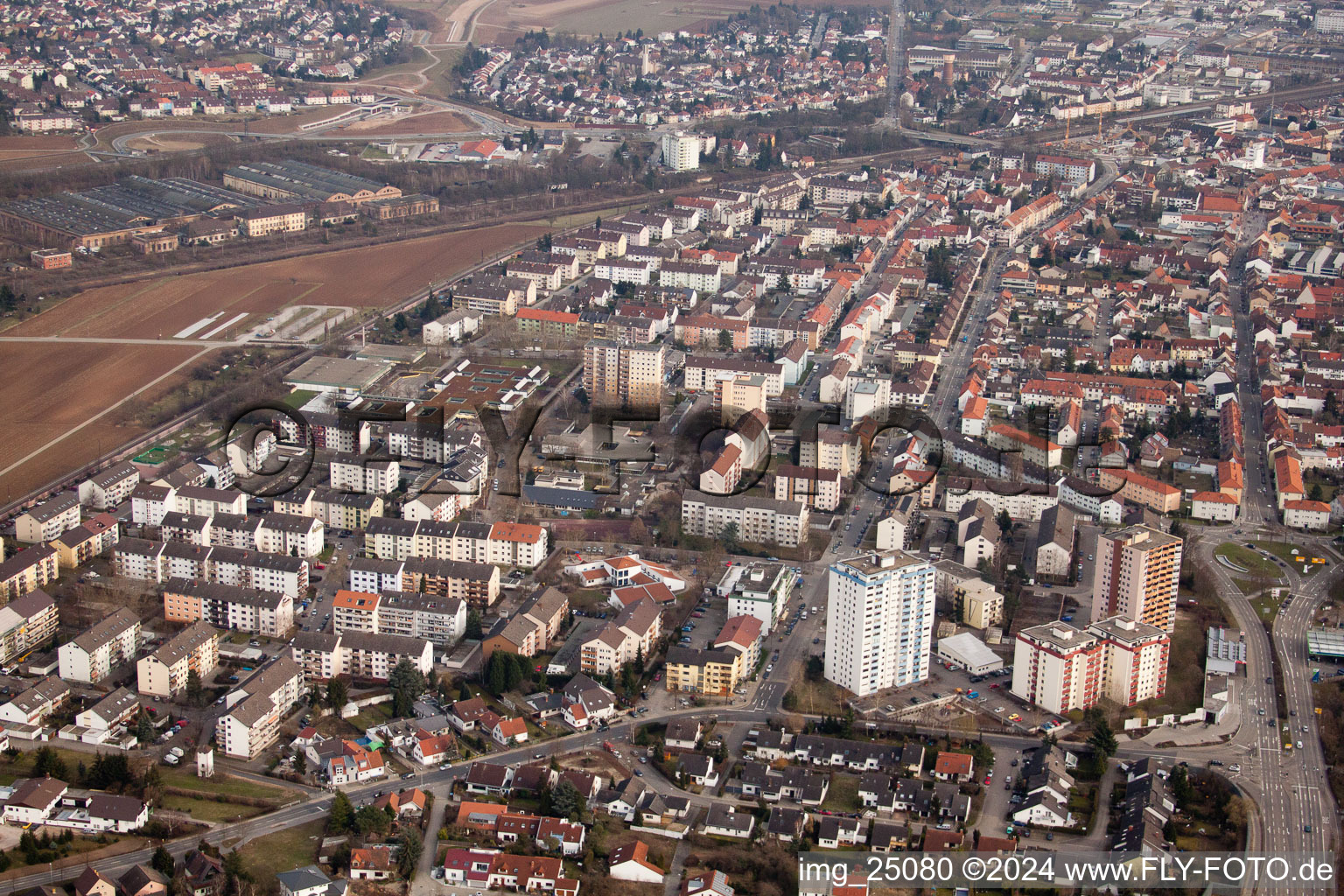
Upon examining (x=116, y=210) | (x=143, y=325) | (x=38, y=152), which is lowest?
(x=143, y=325)

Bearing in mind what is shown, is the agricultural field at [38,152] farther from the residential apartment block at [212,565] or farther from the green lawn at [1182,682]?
the green lawn at [1182,682]

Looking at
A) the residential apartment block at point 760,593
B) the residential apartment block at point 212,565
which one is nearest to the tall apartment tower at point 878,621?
the residential apartment block at point 760,593

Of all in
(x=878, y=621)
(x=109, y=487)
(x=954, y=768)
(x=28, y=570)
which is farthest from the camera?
(x=109, y=487)

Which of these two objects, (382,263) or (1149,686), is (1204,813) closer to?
(1149,686)

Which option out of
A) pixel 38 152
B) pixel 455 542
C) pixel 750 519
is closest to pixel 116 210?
pixel 38 152

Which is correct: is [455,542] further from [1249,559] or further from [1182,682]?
[1249,559]

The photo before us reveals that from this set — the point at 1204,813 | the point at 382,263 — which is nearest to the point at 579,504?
the point at 1204,813

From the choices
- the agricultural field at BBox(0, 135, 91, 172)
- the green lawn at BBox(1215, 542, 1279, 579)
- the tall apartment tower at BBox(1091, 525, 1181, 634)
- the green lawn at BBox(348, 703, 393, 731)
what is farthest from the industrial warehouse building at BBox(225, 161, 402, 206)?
the tall apartment tower at BBox(1091, 525, 1181, 634)
